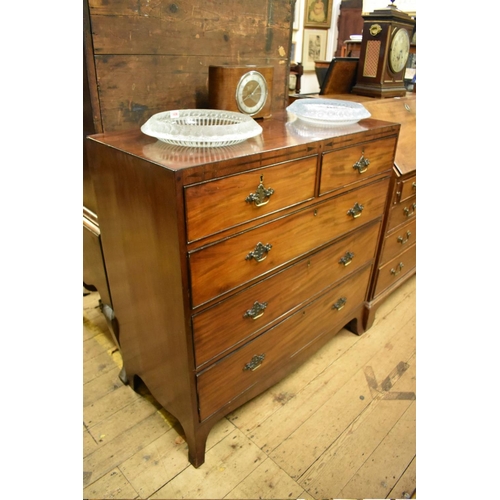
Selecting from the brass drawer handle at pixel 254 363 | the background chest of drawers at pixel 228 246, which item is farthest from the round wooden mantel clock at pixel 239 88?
the brass drawer handle at pixel 254 363

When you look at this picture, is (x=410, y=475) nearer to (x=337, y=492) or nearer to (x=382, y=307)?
(x=337, y=492)

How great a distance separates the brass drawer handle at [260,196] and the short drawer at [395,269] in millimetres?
1086

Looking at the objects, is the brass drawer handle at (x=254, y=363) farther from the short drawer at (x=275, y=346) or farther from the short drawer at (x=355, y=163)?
the short drawer at (x=355, y=163)

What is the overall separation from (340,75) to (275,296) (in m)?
1.47

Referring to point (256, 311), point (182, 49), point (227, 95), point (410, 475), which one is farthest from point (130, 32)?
point (410, 475)

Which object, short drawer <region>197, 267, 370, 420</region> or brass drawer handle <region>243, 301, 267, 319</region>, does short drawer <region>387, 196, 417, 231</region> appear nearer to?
short drawer <region>197, 267, 370, 420</region>

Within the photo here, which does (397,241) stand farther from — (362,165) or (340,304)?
(362,165)

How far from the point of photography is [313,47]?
4.23m

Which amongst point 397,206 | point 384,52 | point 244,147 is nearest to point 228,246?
point 244,147

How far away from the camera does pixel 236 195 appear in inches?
42.4

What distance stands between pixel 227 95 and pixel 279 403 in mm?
1281

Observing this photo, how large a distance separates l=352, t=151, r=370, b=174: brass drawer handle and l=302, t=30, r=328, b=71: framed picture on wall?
318cm

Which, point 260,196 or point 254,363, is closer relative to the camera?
point 260,196

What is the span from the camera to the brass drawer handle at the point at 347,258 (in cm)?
167
